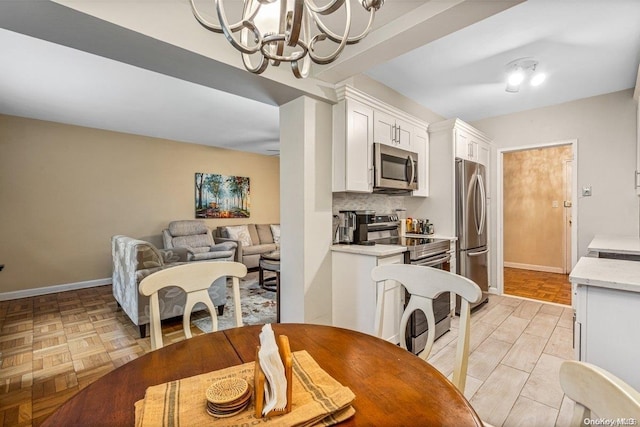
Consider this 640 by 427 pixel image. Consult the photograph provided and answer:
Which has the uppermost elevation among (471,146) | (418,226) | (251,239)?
(471,146)

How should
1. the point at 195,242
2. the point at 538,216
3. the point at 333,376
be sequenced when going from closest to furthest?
the point at 333,376 < the point at 195,242 < the point at 538,216

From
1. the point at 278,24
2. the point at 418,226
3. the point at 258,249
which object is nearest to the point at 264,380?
the point at 278,24

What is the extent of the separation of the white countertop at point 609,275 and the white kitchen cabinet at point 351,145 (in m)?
1.60

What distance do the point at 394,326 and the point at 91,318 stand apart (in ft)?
11.1

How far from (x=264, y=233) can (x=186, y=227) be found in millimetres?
1712

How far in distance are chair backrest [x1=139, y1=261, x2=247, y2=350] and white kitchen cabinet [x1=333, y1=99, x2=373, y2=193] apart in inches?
53.0

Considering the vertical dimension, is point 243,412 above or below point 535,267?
above

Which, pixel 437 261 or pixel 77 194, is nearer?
pixel 437 261

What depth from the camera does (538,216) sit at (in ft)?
17.7

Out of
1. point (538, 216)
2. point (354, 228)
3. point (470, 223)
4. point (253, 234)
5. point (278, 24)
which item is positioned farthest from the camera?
point (253, 234)

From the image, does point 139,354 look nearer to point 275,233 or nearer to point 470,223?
point 470,223

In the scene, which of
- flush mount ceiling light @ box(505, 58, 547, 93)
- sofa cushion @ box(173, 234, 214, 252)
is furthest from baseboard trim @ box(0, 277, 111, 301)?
flush mount ceiling light @ box(505, 58, 547, 93)

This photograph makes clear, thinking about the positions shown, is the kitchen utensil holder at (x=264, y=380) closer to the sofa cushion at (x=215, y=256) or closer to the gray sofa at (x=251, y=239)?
the sofa cushion at (x=215, y=256)

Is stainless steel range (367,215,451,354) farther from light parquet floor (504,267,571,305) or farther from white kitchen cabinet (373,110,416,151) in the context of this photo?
light parquet floor (504,267,571,305)
